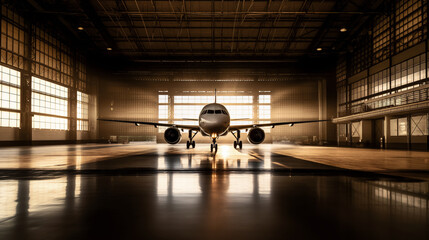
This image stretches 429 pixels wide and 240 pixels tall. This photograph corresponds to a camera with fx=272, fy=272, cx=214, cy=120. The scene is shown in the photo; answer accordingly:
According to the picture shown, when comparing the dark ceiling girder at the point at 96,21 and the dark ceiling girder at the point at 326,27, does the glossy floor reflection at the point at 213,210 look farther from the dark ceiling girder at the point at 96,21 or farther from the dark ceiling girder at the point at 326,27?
the dark ceiling girder at the point at 326,27

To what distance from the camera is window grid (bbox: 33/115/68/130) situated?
123 ft

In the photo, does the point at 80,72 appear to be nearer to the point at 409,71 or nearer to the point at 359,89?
the point at 359,89

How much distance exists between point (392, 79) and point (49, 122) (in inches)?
1867

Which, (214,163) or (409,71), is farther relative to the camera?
(409,71)

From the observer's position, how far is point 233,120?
36.8 meters

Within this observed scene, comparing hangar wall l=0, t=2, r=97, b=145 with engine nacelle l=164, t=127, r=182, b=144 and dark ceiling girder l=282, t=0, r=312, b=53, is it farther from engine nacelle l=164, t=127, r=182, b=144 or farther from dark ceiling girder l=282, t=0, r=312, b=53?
dark ceiling girder l=282, t=0, r=312, b=53

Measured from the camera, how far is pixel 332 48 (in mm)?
42812

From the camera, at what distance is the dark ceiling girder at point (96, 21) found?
31298 millimetres

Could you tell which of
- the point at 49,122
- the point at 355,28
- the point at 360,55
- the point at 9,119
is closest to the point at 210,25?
the point at 355,28

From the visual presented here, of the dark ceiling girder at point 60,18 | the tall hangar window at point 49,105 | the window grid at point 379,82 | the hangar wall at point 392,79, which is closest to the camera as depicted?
the hangar wall at point 392,79

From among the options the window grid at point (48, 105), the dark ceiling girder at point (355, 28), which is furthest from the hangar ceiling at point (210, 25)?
the window grid at point (48, 105)

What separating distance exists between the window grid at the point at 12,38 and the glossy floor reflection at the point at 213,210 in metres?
32.3

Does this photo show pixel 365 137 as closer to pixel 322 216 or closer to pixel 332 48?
pixel 332 48

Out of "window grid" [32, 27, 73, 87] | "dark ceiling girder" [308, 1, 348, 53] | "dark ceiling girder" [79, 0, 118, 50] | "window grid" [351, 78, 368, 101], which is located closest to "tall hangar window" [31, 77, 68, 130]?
"window grid" [32, 27, 73, 87]
